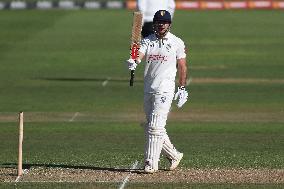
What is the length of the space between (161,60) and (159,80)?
0.26m

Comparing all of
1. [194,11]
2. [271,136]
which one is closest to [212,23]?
[194,11]

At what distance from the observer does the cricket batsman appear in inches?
598

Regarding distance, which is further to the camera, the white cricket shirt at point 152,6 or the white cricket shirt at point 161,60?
the white cricket shirt at point 152,6

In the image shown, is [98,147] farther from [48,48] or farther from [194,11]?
[194,11]

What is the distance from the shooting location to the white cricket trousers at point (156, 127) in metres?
15.2

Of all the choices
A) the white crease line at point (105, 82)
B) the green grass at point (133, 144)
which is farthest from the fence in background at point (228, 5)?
the green grass at point (133, 144)

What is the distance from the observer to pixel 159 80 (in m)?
15.3

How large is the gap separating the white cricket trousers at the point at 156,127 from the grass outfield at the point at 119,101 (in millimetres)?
543

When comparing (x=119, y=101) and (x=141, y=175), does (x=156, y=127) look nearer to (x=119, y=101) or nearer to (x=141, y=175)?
(x=141, y=175)

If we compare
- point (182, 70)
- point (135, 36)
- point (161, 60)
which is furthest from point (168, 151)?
point (135, 36)

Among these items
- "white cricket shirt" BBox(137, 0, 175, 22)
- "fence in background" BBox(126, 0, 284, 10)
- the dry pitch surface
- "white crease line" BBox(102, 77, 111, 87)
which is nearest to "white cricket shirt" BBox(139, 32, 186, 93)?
the dry pitch surface

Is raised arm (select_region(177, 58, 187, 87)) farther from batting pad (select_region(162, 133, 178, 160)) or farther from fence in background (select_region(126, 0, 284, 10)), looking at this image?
fence in background (select_region(126, 0, 284, 10))

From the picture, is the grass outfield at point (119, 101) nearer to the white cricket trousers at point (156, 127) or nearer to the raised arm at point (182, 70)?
the white cricket trousers at point (156, 127)

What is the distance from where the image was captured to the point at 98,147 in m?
18.5
